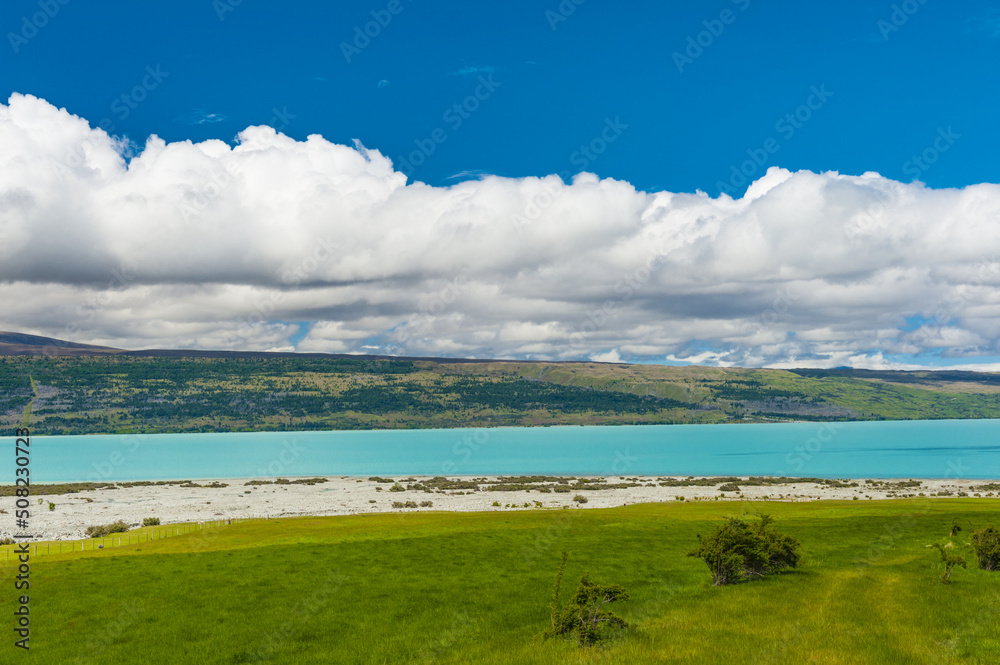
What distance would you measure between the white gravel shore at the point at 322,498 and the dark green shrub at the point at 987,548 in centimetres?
5587

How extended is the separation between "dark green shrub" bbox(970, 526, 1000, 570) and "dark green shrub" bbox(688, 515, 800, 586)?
410 inches

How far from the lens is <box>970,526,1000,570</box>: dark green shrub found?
33969mm

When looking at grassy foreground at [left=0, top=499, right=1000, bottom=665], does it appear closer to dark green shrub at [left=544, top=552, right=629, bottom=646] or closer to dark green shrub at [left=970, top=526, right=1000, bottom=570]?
dark green shrub at [left=544, top=552, right=629, bottom=646]

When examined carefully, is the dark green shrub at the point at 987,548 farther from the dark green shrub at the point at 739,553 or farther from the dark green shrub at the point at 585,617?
the dark green shrub at the point at 585,617

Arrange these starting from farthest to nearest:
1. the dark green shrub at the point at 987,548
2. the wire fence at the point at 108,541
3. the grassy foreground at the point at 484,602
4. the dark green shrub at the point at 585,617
Result: the wire fence at the point at 108,541 → the dark green shrub at the point at 987,548 → the dark green shrub at the point at 585,617 → the grassy foreground at the point at 484,602

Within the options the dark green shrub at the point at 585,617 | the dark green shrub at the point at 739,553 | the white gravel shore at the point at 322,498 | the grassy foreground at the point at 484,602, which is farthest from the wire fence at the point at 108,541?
the dark green shrub at the point at 739,553

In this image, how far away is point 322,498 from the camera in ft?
355

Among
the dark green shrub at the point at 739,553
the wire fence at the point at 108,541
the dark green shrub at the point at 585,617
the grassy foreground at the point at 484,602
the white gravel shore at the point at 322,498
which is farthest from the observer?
the white gravel shore at the point at 322,498

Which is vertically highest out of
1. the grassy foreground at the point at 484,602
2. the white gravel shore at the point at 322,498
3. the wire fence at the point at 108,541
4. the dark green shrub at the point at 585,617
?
the dark green shrub at the point at 585,617

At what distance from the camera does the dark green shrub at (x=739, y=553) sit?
31844 mm

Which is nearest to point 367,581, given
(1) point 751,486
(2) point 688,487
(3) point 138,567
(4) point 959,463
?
(3) point 138,567

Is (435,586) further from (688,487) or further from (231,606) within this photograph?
(688,487)

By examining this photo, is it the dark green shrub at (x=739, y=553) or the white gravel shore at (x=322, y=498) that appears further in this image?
the white gravel shore at (x=322, y=498)

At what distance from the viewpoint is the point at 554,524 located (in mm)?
57062
